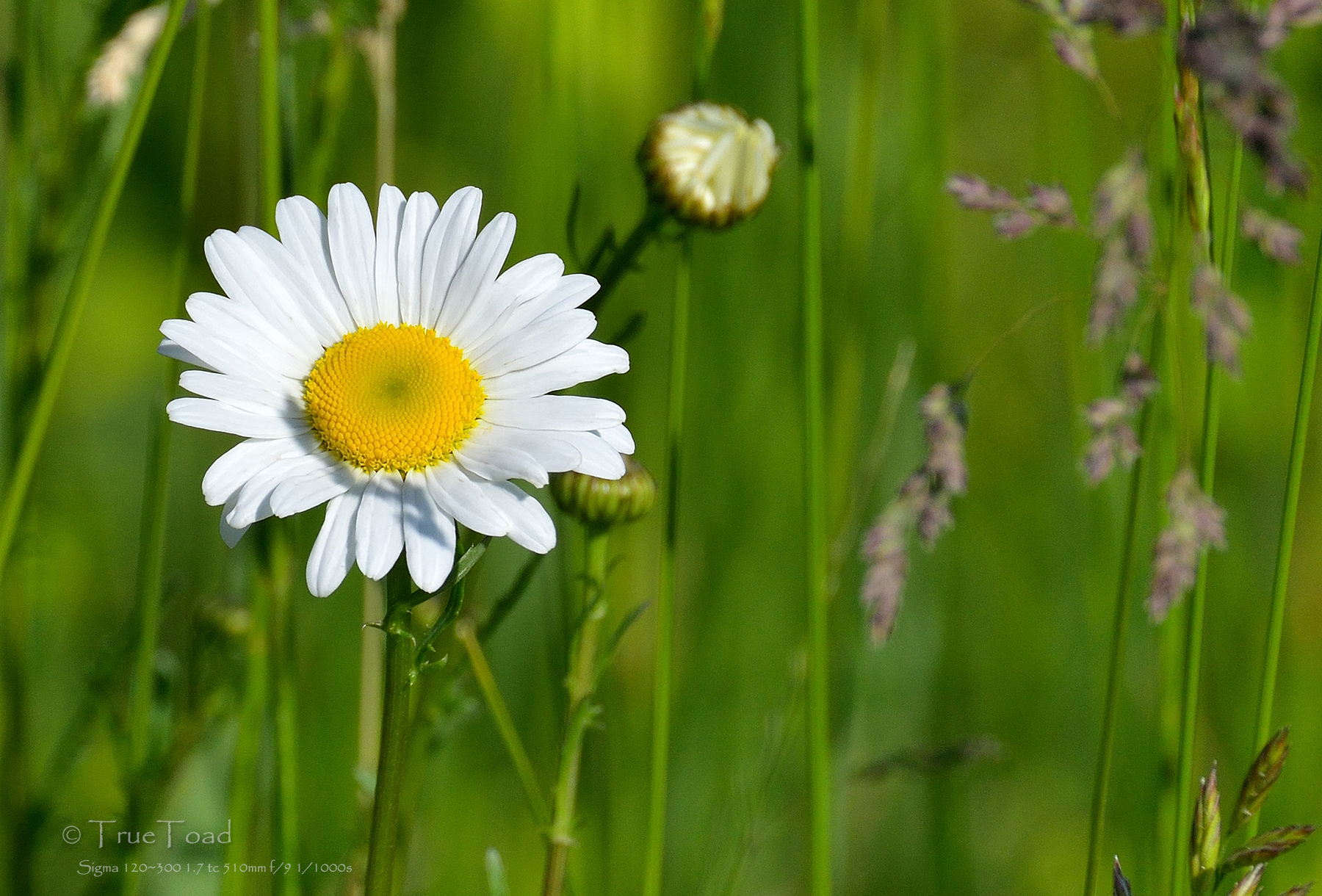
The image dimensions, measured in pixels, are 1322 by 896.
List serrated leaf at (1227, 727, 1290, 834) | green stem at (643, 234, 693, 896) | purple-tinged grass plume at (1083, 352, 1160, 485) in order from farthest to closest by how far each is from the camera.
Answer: green stem at (643, 234, 693, 896) → purple-tinged grass plume at (1083, 352, 1160, 485) → serrated leaf at (1227, 727, 1290, 834)

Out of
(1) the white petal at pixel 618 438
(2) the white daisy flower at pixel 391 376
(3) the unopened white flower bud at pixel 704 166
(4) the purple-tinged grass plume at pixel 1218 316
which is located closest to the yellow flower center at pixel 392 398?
(2) the white daisy flower at pixel 391 376

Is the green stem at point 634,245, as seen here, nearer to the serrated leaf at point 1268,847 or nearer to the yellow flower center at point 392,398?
the yellow flower center at point 392,398

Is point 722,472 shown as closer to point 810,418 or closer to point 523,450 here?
point 810,418

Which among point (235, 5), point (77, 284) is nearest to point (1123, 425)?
point (77, 284)

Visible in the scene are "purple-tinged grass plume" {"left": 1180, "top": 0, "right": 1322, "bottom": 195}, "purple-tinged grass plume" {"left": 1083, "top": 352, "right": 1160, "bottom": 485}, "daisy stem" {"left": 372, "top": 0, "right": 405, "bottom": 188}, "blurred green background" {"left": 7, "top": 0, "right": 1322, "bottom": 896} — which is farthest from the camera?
"blurred green background" {"left": 7, "top": 0, "right": 1322, "bottom": 896}

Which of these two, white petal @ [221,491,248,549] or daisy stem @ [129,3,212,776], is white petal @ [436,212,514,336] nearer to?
white petal @ [221,491,248,549]

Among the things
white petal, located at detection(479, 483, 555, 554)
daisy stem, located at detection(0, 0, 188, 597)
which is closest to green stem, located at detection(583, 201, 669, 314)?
white petal, located at detection(479, 483, 555, 554)
